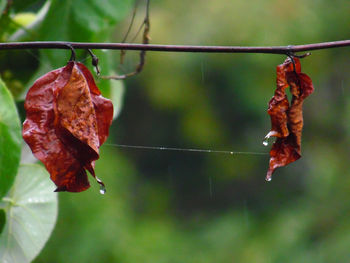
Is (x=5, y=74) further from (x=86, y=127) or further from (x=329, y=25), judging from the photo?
(x=329, y=25)

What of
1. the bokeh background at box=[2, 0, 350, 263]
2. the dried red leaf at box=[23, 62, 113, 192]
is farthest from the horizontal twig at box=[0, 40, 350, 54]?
the bokeh background at box=[2, 0, 350, 263]

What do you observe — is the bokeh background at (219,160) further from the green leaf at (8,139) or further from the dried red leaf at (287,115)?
the dried red leaf at (287,115)

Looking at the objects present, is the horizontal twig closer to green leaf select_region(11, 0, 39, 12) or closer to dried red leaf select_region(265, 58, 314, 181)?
dried red leaf select_region(265, 58, 314, 181)

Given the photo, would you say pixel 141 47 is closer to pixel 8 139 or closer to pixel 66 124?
pixel 66 124

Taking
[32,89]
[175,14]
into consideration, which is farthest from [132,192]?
[32,89]

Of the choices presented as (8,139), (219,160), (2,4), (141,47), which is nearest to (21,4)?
(2,4)

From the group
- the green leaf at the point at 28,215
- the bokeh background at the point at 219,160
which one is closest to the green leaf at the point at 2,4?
the green leaf at the point at 28,215
